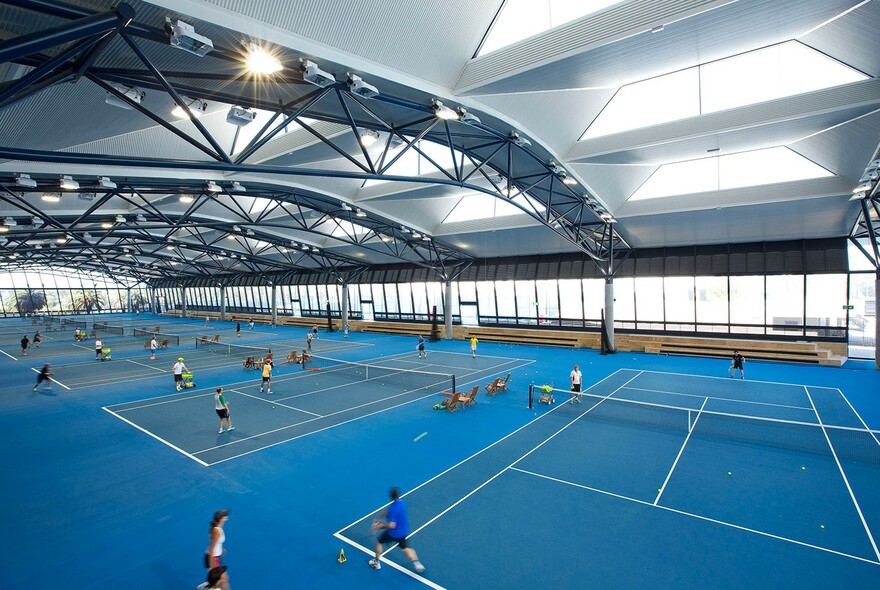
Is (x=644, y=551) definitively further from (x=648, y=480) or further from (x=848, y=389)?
(x=848, y=389)

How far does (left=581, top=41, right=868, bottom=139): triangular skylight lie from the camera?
14.0 meters

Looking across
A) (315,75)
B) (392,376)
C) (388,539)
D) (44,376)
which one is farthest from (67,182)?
(388,539)

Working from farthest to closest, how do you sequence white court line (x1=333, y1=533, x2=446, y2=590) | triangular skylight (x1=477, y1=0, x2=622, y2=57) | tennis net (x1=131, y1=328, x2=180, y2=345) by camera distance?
tennis net (x1=131, y1=328, x2=180, y2=345), triangular skylight (x1=477, y1=0, x2=622, y2=57), white court line (x1=333, y1=533, x2=446, y2=590)

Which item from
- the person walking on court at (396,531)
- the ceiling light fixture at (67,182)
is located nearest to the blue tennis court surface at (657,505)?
the person walking on court at (396,531)

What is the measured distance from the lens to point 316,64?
33.6ft

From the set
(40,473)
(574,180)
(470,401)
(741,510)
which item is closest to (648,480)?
(741,510)

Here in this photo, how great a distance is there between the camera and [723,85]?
1586 centimetres

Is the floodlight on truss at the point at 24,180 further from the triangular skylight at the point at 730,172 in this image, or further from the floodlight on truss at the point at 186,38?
the triangular skylight at the point at 730,172

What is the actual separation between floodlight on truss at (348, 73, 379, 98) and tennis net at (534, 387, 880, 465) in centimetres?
1286

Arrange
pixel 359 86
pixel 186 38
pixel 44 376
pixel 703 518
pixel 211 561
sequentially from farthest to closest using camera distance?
pixel 44 376 → pixel 359 86 → pixel 703 518 → pixel 186 38 → pixel 211 561

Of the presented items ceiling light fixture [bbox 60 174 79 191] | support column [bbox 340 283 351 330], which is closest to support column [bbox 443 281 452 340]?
support column [bbox 340 283 351 330]

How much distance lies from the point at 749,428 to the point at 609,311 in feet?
57.3

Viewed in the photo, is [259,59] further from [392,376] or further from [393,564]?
[392,376]

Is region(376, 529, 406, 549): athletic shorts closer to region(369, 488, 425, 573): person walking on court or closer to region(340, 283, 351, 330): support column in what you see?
region(369, 488, 425, 573): person walking on court
